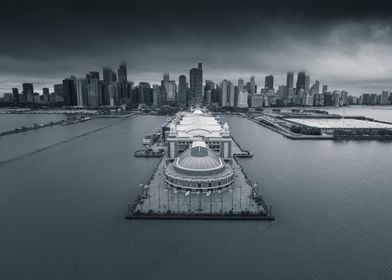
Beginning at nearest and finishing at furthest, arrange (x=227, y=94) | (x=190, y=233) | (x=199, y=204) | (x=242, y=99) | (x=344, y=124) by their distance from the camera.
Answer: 1. (x=190, y=233)
2. (x=199, y=204)
3. (x=344, y=124)
4. (x=242, y=99)
5. (x=227, y=94)

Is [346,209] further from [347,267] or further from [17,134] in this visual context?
[17,134]

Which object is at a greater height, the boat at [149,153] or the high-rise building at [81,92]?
the high-rise building at [81,92]

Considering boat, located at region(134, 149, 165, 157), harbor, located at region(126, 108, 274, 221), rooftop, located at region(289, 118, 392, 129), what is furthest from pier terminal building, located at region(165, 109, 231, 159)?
rooftop, located at region(289, 118, 392, 129)

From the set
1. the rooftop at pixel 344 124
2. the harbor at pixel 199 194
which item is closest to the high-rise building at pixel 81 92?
the rooftop at pixel 344 124

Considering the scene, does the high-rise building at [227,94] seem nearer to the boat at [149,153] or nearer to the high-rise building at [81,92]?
the high-rise building at [81,92]

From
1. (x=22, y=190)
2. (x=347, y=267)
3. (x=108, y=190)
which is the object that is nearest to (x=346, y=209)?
(x=347, y=267)

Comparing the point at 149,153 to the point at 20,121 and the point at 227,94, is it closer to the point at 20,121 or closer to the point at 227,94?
the point at 20,121

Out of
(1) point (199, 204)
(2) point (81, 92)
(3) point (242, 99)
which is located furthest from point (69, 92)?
(1) point (199, 204)
